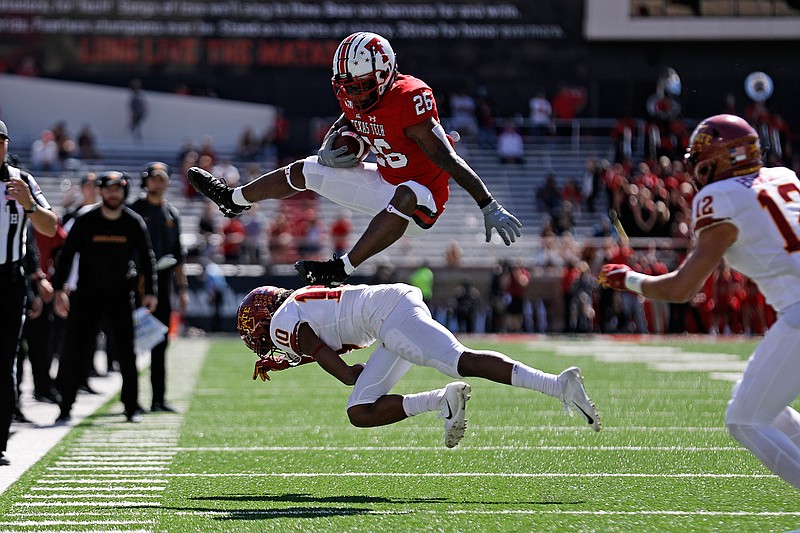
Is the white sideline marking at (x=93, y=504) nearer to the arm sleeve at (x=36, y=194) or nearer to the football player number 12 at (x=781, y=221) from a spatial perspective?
the arm sleeve at (x=36, y=194)

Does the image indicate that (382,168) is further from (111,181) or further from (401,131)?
(111,181)

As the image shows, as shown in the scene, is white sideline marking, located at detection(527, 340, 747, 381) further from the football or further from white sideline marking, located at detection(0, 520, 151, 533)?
white sideline marking, located at detection(0, 520, 151, 533)

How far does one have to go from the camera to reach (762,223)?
486 centimetres

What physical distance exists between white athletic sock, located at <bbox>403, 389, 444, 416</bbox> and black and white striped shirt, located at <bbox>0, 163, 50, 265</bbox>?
237 cm

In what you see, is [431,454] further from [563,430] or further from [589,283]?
[589,283]

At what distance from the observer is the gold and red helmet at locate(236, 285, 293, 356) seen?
6.37 meters

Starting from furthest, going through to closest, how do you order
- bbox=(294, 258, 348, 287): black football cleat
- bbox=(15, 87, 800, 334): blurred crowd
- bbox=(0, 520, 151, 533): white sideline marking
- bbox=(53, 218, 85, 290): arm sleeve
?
1. bbox=(15, 87, 800, 334): blurred crowd
2. bbox=(53, 218, 85, 290): arm sleeve
3. bbox=(294, 258, 348, 287): black football cleat
4. bbox=(0, 520, 151, 533): white sideline marking

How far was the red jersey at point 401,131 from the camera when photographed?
675 cm

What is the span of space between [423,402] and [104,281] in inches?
154

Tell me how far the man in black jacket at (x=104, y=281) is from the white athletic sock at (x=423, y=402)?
3.72m

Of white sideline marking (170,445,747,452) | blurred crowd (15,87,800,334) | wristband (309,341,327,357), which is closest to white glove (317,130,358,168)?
wristband (309,341,327,357)

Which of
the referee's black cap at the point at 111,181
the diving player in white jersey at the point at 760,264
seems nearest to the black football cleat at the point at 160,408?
the referee's black cap at the point at 111,181

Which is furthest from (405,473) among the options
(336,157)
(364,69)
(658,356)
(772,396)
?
(658,356)

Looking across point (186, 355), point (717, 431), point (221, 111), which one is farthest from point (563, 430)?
point (221, 111)
